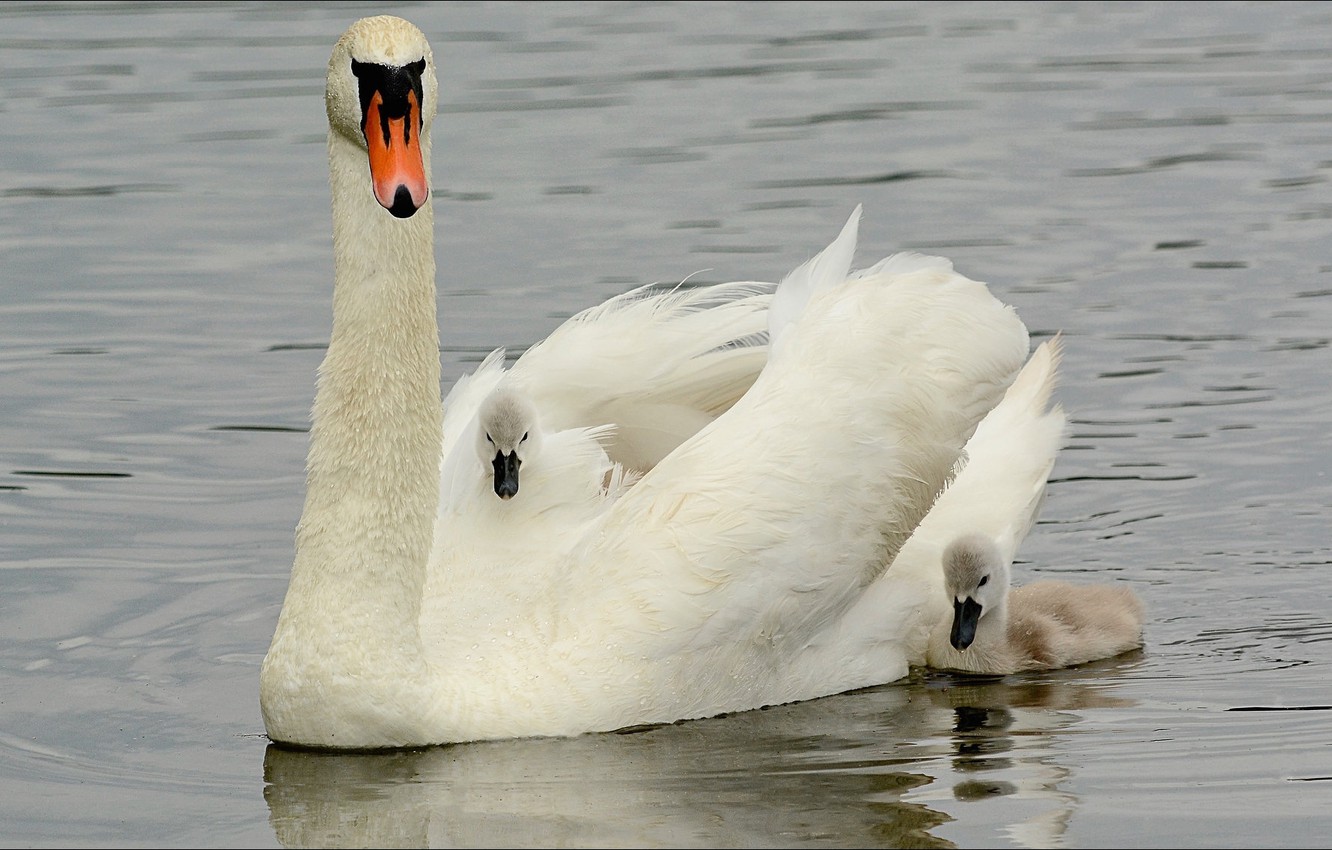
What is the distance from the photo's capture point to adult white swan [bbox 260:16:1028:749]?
723 cm

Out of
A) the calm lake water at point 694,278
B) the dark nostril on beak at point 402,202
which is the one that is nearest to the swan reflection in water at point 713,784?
the calm lake water at point 694,278

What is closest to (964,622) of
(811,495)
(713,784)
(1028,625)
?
(1028,625)

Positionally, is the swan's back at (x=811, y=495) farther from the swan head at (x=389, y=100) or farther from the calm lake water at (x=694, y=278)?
the swan head at (x=389, y=100)

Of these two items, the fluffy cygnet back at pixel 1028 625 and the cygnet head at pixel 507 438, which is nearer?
the cygnet head at pixel 507 438

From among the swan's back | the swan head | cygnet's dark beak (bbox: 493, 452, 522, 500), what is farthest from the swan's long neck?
the swan's back

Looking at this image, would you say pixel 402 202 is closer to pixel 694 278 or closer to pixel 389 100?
pixel 389 100

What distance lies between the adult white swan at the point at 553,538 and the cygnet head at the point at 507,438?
0.86 feet

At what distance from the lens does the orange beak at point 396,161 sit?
21.6 feet

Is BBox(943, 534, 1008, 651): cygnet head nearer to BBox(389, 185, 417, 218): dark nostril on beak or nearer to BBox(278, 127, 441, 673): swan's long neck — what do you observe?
BBox(278, 127, 441, 673): swan's long neck

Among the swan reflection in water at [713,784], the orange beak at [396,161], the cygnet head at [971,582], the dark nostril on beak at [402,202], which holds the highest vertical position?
the orange beak at [396,161]

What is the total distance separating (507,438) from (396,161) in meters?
1.60

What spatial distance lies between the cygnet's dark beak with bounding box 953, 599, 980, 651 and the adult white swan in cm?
34

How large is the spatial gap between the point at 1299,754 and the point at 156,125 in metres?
12.6

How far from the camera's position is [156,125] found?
1800 centimetres
